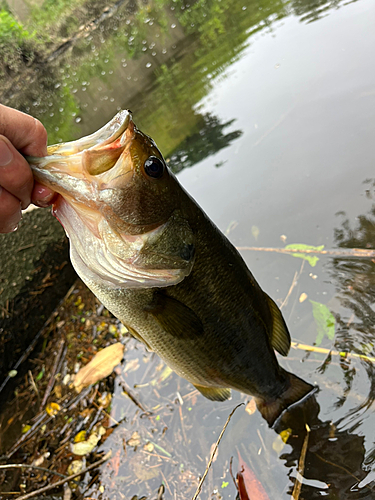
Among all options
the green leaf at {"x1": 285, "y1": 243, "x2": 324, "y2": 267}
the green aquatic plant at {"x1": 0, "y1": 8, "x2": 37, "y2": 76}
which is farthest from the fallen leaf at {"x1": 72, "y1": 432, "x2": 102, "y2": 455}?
the green aquatic plant at {"x1": 0, "y1": 8, "x2": 37, "y2": 76}

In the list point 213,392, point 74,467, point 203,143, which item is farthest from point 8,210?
point 203,143

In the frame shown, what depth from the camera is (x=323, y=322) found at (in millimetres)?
2643

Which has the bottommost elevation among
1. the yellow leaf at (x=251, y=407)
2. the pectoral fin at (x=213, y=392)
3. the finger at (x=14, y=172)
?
the yellow leaf at (x=251, y=407)

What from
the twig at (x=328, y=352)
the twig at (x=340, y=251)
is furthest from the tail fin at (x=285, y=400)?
the twig at (x=340, y=251)

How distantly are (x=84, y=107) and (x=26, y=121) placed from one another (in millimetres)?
9757

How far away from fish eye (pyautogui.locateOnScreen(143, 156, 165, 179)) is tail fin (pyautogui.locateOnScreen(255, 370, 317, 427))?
5.07 feet

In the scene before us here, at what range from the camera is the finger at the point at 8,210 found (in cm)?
134

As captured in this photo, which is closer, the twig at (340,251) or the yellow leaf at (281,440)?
the yellow leaf at (281,440)

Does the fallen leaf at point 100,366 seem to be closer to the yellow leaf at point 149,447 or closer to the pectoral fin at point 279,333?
the yellow leaf at point 149,447

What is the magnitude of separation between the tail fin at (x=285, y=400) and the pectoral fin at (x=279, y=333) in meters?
0.27

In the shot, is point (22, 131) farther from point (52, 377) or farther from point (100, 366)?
point (52, 377)

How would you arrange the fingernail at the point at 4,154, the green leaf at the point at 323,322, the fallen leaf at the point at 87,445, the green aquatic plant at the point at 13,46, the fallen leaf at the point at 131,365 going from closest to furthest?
1. the fingernail at the point at 4,154
2. the green leaf at the point at 323,322
3. the fallen leaf at the point at 87,445
4. the fallen leaf at the point at 131,365
5. the green aquatic plant at the point at 13,46

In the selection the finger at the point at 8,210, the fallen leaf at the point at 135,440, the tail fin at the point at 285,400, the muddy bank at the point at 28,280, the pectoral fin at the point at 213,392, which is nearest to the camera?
the finger at the point at 8,210

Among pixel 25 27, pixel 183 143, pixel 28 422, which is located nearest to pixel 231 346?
pixel 28 422
